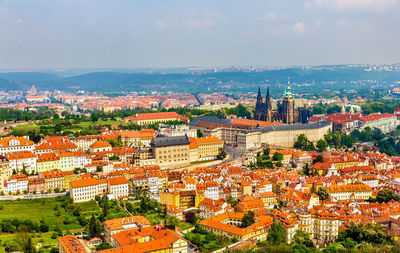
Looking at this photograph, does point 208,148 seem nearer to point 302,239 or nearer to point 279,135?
point 279,135

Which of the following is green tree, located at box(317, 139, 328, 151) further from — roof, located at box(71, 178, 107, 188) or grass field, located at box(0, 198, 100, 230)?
grass field, located at box(0, 198, 100, 230)

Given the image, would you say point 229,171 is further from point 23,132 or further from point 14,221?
point 23,132

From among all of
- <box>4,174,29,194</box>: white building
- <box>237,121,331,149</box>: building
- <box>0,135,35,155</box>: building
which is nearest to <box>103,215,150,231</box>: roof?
<box>4,174,29,194</box>: white building

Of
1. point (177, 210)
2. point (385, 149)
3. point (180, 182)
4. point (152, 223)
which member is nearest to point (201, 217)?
point (177, 210)

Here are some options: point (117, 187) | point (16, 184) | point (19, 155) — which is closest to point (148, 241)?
point (117, 187)

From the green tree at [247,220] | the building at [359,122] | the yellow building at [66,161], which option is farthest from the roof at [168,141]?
the building at [359,122]

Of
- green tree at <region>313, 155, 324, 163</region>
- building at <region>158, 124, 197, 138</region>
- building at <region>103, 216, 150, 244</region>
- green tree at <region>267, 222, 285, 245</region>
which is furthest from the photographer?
building at <region>158, 124, 197, 138</region>

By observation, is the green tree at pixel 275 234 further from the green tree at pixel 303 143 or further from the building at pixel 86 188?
the green tree at pixel 303 143
